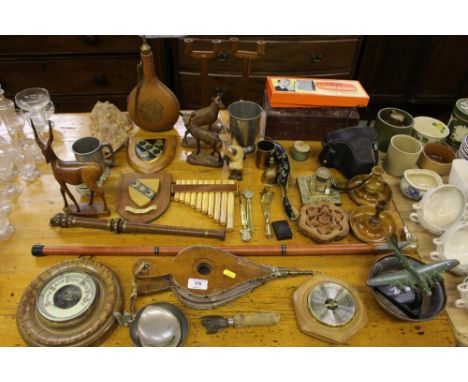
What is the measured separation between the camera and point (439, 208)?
1.40 m

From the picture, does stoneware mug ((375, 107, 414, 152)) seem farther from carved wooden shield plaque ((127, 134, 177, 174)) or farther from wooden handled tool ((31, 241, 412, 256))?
carved wooden shield plaque ((127, 134, 177, 174))

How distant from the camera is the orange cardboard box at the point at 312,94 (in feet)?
5.40

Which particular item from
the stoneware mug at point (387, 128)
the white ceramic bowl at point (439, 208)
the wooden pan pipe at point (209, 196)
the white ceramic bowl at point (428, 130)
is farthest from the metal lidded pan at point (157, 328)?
the white ceramic bowl at point (428, 130)

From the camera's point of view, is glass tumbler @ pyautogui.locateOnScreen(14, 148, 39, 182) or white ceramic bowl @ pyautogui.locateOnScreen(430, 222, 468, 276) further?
glass tumbler @ pyautogui.locateOnScreen(14, 148, 39, 182)

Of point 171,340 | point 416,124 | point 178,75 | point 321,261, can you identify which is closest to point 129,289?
point 171,340

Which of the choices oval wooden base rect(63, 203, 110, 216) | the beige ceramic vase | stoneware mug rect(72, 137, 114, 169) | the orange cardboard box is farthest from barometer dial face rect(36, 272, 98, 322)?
the orange cardboard box

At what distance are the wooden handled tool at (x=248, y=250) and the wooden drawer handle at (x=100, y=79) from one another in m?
1.72

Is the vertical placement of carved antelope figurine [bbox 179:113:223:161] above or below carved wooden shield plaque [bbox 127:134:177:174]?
above

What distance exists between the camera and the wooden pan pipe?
1422 millimetres

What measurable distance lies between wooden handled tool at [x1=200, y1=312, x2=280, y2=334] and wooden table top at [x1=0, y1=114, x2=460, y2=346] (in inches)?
0.7

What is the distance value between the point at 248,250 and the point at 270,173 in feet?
1.29

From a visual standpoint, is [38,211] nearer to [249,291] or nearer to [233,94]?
[249,291]

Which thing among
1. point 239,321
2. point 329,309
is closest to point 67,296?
point 239,321

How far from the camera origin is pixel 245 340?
3.55 feet
